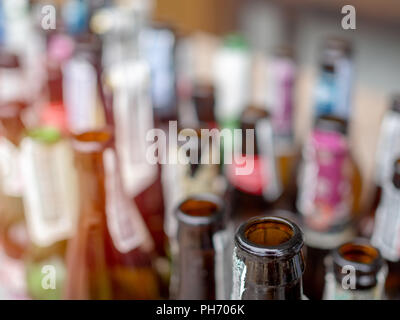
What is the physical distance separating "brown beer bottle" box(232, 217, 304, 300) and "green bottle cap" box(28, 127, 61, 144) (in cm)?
29

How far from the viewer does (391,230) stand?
554 mm

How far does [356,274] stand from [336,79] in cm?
33

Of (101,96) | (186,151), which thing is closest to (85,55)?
(101,96)

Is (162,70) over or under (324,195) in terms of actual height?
over

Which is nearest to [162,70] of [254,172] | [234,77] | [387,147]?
[234,77]

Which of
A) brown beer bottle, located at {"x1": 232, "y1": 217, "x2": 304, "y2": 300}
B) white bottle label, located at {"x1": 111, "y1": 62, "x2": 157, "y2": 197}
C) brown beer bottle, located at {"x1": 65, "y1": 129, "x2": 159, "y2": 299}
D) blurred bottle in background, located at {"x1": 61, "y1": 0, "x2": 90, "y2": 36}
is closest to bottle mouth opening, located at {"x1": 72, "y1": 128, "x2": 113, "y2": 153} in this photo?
brown beer bottle, located at {"x1": 65, "y1": 129, "x2": 159, "y2": 299}

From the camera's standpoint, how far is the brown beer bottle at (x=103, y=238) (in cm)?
53

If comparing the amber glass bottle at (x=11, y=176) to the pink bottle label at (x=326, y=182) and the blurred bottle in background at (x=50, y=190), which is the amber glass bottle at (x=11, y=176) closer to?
the blurred bottle in background at (x=50, y=190)

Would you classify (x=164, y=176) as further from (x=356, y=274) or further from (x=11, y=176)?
(x=356, y=274)

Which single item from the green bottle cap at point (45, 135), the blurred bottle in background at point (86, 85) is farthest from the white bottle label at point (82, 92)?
the green bottle cap at point (45, 135)

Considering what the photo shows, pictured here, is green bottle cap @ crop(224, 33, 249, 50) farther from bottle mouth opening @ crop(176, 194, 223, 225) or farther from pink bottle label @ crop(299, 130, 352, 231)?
bottle mouth opening @ crop(176, 194, 223, 225)

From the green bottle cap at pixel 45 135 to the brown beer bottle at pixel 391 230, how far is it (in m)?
0.34

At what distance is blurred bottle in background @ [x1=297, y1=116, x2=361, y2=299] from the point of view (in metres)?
0.62
